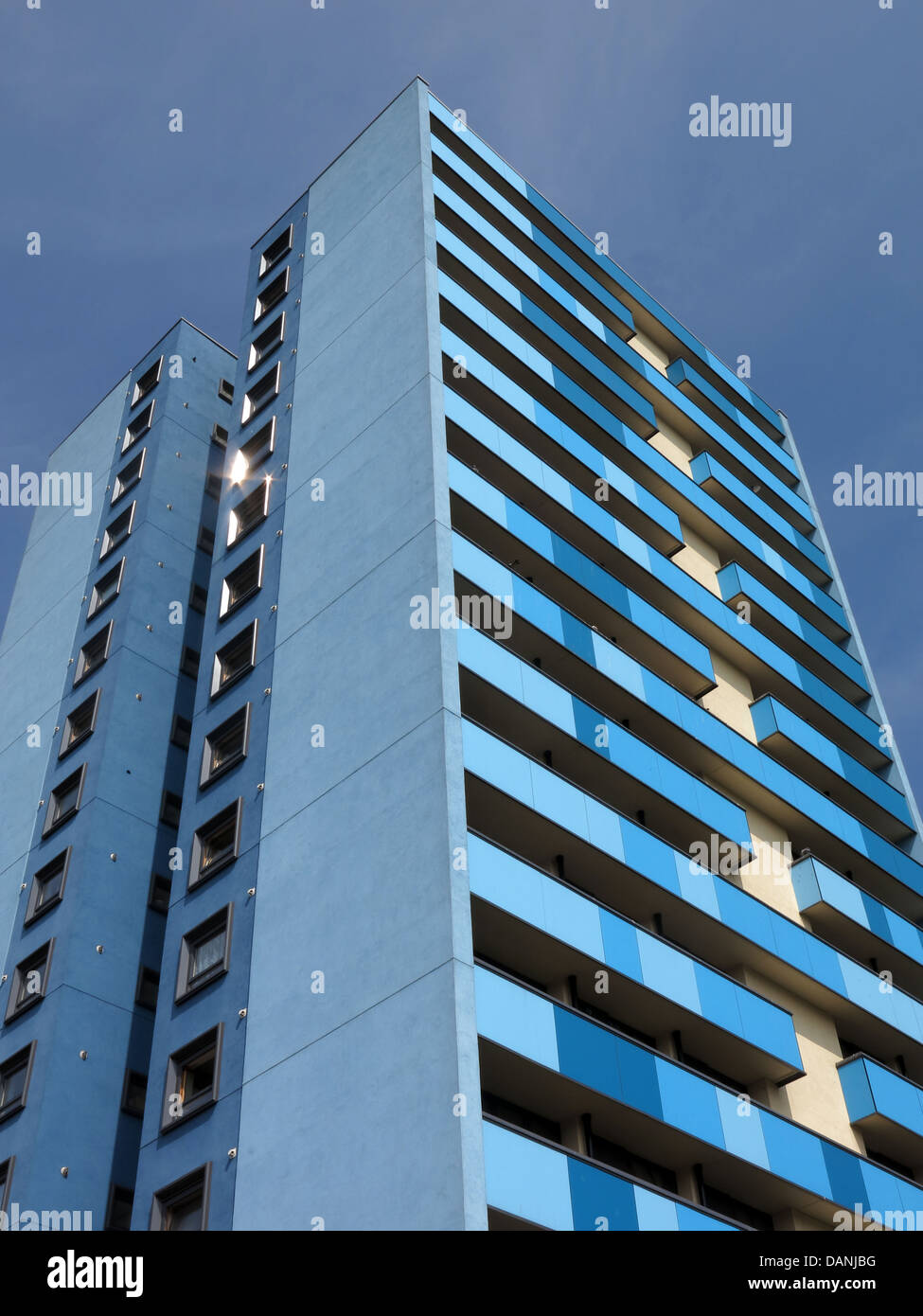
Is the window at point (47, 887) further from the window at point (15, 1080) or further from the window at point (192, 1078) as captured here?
the window at point (192, 1078)

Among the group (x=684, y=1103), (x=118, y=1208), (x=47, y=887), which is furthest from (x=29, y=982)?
(x=684, y=1103)

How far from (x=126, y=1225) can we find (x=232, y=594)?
14.1m

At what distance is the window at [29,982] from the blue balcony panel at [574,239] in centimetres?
2453

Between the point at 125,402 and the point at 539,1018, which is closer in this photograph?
the point at 539,1018

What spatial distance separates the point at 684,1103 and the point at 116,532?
23944mm

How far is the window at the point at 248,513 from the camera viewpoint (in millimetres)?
32862

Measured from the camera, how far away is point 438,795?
2136 centimetres

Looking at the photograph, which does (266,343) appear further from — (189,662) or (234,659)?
(234,659)

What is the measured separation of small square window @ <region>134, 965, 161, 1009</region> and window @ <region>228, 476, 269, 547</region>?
10733mm

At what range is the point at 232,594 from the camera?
105ft

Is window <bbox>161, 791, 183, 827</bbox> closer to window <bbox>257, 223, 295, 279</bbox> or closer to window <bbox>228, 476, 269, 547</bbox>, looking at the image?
window <bbox>228, 476, 269, 547</bbox>

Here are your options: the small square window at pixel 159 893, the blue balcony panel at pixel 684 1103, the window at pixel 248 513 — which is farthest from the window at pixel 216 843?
the window at pixel 248 513

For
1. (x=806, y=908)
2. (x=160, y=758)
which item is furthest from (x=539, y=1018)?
(x=160, y=758)
